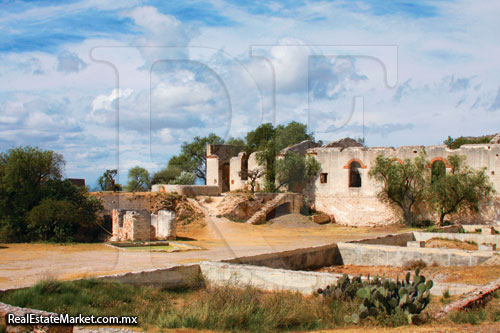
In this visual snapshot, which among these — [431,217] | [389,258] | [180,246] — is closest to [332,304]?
[389,258]

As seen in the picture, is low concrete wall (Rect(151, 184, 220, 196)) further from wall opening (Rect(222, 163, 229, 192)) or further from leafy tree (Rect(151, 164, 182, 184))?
leafy tree (Rect(151, 164, 182, 184))

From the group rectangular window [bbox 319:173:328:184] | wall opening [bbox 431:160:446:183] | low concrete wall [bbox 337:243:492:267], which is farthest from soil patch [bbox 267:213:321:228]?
low concrete wall [bbox 337:243:492:267]

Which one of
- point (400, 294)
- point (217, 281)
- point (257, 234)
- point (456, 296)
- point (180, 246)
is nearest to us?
point (400, 294)

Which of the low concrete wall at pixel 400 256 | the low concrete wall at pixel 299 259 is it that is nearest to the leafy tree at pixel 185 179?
the low concrete wall at pixel 299 259

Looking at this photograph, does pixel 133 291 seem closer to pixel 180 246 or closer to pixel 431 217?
pixel 180 246

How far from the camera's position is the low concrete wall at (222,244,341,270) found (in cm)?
1262

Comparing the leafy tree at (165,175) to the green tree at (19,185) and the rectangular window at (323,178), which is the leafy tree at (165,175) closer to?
the rectangular window at (323,178)

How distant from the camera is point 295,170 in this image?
33188 mm

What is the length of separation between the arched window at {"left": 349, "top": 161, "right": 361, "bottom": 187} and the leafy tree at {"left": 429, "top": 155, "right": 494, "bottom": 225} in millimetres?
6096

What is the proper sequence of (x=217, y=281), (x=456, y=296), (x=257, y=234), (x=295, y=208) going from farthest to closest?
(x=295, y=208) → (x=257, y=234) → (x=217, y=281) → (x=456, y=296)

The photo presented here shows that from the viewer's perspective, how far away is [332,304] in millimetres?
8219

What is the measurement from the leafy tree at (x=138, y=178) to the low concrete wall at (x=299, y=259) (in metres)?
30.3

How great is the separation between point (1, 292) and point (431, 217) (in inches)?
994

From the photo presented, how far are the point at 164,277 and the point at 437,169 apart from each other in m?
23.1
